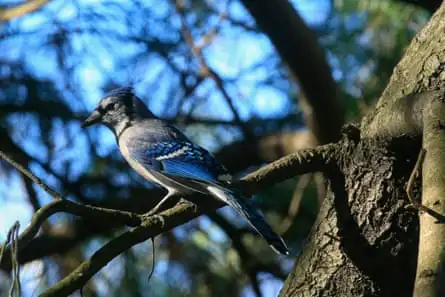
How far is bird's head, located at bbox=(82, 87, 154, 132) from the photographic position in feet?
10.7

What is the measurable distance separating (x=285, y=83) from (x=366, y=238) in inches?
79.4

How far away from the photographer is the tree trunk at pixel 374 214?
79.5 inches

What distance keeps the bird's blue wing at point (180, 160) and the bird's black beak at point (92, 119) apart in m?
0.29

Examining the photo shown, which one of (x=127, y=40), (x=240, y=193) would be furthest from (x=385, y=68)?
(x=240, y=193)

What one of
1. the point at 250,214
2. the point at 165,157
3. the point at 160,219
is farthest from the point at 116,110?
the point at 160,219

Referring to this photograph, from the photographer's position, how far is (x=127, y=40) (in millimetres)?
3688

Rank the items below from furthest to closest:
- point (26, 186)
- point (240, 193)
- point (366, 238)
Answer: point (26, 186)
point (240, 193)
point (366, 238)

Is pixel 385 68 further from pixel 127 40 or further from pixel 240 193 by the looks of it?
pixel 240 193

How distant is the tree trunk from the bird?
0.39 feet

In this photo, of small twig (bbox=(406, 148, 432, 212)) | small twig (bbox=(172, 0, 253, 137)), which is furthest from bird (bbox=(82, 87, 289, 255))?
small twig (bbox=(406, 148, 432, 212))

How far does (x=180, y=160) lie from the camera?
2.83 m

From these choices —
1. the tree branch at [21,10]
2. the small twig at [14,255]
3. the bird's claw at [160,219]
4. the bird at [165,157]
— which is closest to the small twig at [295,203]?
the bird at [165,157]

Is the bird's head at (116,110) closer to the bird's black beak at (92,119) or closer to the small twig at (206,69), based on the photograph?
the bird's black beak at (92,119)

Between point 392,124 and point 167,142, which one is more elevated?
point 167,142
